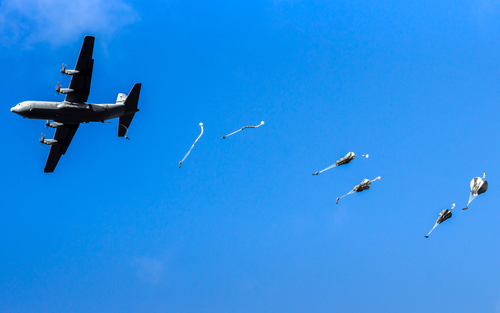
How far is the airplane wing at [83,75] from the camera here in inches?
2538

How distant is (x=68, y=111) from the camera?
65438mm

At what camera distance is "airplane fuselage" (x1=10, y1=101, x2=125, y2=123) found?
206ft

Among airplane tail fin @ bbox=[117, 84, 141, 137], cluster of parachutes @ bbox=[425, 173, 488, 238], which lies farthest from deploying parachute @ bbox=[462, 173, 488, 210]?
airplane tail fin @ bbox=[117, 84, 141, 137]

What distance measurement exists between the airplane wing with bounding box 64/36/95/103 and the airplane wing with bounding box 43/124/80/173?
864cm

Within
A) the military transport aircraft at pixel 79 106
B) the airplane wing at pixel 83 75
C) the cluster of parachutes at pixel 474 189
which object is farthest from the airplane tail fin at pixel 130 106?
the cluster of parachutes at pixel 474 189

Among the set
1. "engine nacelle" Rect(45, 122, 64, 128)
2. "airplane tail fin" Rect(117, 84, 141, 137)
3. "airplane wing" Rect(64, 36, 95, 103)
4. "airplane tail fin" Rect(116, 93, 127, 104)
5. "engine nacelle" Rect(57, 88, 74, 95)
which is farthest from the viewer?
"airplane tail fin" Rect(116, 93, 127, 104)

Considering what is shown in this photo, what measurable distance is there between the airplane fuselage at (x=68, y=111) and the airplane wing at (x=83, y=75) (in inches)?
47.7

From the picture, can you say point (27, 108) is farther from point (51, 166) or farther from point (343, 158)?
point (343, 158)

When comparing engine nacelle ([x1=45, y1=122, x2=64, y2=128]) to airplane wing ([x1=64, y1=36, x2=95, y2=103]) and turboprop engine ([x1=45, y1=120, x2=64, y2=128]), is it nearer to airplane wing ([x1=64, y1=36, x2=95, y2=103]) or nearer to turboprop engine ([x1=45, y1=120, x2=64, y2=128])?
turboprop engine ([x1=45, y1=120, x2=64, y2=128])

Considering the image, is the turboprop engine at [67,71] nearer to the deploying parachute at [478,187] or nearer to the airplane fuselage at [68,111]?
the airplane fuselage at [68,111]

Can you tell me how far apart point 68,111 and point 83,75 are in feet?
18.5

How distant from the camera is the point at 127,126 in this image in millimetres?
74312

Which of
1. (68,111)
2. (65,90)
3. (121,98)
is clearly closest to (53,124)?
(68,111)

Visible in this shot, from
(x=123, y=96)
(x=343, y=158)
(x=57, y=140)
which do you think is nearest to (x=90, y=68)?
(x=123, y=96)
